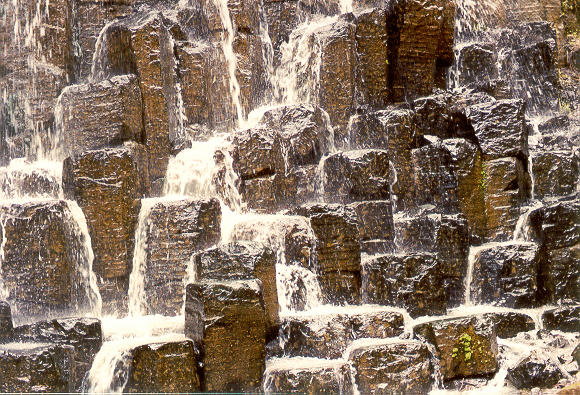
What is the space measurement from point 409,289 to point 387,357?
4.68ft

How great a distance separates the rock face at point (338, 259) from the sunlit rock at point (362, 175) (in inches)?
35.3

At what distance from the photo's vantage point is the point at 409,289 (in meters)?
9.23

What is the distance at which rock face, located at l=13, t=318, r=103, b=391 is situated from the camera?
7977 millimetres

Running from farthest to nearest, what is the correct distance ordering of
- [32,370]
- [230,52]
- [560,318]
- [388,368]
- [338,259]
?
[230,52] < [560,318] < [338,259] < [388,368] < [32,370]

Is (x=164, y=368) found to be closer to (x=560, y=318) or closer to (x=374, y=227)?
(x=374, y=227)

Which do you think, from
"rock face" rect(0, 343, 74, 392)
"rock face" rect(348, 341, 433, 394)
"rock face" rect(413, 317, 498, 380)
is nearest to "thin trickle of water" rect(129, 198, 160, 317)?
"rock face" rect(0, 343, 74, 392)

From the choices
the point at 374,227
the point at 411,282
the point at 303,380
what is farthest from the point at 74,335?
the point at 374,227

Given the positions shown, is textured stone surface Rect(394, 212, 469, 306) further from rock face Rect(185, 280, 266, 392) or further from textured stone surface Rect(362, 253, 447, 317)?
rock face Rect(185, 280, 266, 392)

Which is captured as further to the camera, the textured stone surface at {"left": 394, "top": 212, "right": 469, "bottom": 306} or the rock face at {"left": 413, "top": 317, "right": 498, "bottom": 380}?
the textured stone surface at {"left": 394, "top": 212, "right": 469, "bottom": 306}

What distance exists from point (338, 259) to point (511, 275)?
2138 millimetres

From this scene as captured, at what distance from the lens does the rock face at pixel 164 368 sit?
731cm

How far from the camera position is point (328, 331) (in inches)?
330

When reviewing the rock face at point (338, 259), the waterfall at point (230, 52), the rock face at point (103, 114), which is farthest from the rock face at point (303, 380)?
the waterfall at point (230, 52)

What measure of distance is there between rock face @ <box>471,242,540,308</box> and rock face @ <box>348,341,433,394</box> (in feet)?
7.38
